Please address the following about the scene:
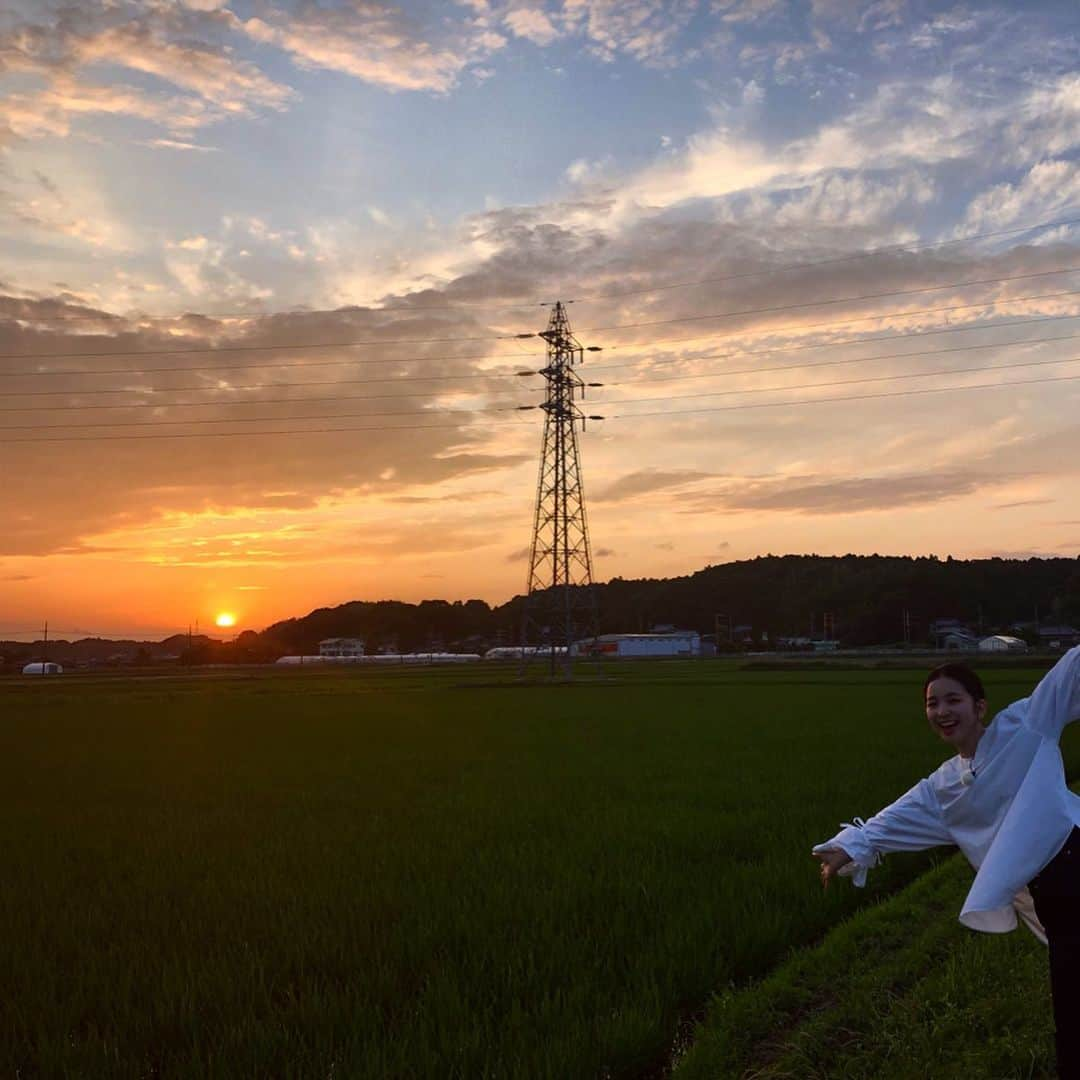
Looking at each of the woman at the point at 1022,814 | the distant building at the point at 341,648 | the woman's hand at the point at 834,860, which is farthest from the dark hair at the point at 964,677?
the distant building at the point at 341,648

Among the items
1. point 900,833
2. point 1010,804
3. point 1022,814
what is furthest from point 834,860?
point 1022,814

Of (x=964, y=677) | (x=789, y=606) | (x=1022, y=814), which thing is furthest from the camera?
(x=789, y=606)

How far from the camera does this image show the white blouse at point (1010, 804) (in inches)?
129

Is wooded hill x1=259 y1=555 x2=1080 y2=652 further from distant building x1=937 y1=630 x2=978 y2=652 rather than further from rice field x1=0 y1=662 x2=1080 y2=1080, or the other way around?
rice field x1=0 y1=662 x2=1080 y2=1080

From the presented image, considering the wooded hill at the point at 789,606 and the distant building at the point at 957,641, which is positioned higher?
the wooded hill at the point at 789,606

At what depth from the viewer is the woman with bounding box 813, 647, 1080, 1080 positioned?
3.28 meters

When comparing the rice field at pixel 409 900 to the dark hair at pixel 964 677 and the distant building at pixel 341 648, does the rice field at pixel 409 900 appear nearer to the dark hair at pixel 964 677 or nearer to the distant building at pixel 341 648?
the dark hair at pixel 964 677

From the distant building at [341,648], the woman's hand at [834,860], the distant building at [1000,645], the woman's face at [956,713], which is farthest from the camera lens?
the distant building at [341,648]

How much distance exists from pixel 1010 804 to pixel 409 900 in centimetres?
423

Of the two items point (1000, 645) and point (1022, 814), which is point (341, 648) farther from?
point (1022, 814)

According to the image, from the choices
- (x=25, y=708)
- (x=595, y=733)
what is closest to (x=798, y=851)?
(x=595, y=733)

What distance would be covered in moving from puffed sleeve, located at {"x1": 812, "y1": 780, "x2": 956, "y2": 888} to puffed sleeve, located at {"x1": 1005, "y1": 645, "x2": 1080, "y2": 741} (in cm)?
58

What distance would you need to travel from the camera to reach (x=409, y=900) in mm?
6691

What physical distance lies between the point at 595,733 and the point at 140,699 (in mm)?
23025
